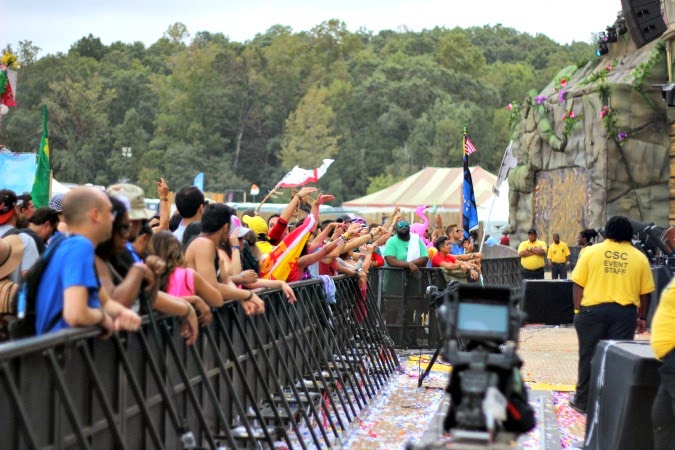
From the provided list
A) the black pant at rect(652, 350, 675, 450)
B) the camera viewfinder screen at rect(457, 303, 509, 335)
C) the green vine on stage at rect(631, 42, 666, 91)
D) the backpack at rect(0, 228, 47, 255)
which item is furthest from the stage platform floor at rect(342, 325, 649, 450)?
the green vine on stage at rect(631, 42, 666, 91)

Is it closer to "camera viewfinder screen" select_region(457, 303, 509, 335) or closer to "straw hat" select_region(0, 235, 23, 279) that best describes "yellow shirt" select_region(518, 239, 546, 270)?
"straw hat" select_region(0, 235, 23, 279)

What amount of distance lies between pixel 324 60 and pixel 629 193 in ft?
394

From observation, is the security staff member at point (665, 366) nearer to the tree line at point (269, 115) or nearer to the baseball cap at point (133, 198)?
the baseball cap at point (133, 198)

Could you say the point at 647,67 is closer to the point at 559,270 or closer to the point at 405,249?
the point at 559,270

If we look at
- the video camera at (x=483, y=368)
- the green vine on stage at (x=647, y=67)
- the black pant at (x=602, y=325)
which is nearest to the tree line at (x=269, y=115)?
the green vine on stage at (x=647, y=67)

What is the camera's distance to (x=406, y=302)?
56.1ft

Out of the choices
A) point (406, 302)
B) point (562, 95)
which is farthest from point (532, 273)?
point (562, 95)

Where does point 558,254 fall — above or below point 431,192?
below

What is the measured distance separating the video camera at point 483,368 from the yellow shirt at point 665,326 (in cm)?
210

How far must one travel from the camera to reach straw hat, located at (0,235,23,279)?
858 cm

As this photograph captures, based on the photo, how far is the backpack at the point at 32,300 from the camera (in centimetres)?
566

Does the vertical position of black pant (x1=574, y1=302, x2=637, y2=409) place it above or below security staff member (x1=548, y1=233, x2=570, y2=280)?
above

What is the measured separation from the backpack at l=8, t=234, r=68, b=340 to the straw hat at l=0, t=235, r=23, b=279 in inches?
111

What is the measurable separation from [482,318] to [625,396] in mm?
3390
